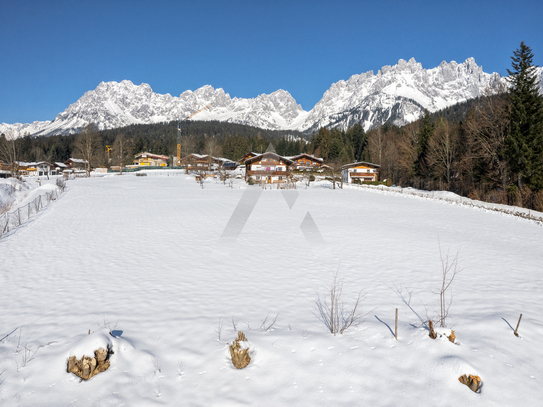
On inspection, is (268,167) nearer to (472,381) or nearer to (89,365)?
(89,365)

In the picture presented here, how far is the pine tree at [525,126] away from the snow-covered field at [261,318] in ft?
68.7

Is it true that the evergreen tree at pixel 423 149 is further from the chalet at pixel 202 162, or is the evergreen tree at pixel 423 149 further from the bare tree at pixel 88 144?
the bare tree at pixel 88 144

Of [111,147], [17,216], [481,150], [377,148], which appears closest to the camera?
[17,216]

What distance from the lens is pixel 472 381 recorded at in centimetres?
423

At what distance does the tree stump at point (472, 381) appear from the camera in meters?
4.20

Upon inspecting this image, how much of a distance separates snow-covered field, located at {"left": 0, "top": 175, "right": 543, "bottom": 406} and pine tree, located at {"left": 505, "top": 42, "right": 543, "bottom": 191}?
2094 centimetres

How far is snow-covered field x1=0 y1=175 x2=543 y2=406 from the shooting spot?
13.8ft

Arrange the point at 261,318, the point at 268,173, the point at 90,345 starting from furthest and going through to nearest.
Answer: the point at 268,173
the point at 261,318
the point at 90,345

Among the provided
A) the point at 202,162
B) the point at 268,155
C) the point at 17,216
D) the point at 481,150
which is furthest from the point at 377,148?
the point at 17,216

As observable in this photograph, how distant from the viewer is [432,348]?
16.2 feet

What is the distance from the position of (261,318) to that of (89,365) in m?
3.30

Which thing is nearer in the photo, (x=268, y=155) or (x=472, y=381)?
(x=472, y=381)

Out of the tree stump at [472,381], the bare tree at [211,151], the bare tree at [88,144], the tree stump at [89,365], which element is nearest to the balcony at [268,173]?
the bare tree at [211,151]

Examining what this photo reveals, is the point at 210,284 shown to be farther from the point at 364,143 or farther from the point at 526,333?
the point at 364,143
